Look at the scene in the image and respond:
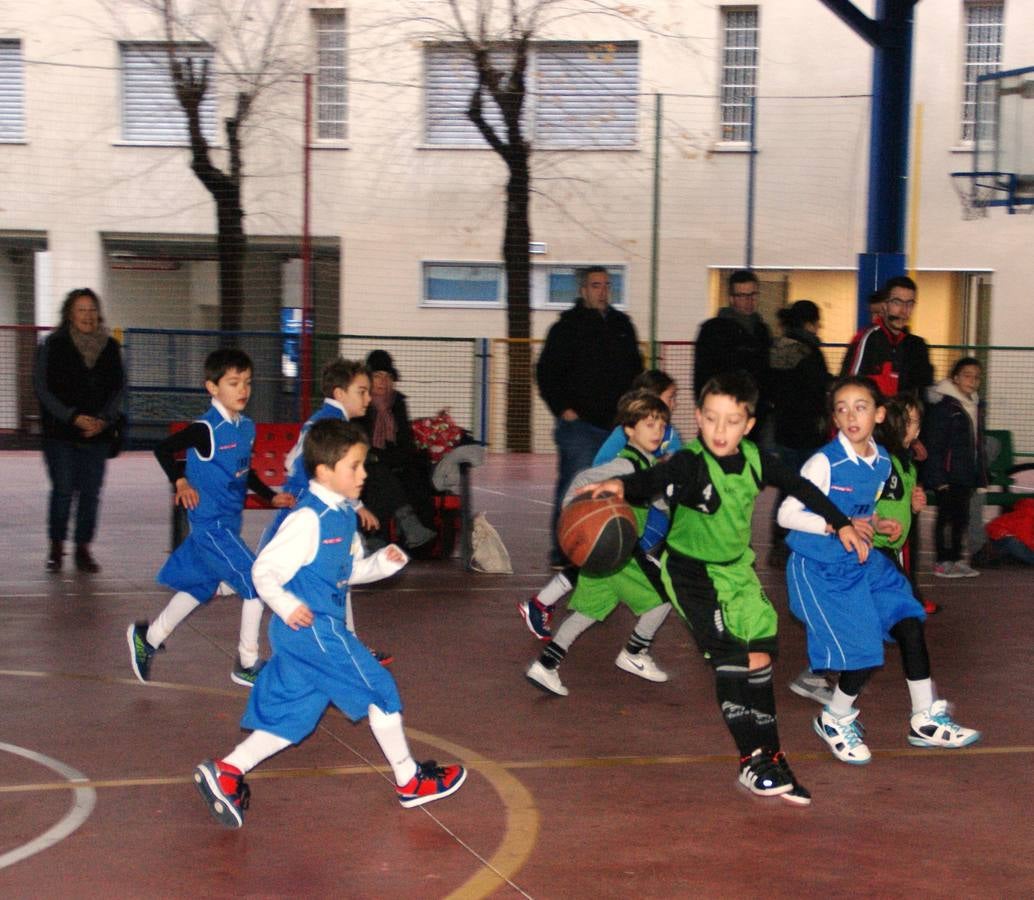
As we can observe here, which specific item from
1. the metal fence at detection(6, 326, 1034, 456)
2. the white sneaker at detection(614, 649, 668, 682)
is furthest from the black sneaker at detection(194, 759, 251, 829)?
the metal fence at detection(6, 326, 1034, 456)

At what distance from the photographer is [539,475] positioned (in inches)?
693

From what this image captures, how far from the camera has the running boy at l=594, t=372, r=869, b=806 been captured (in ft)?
17.6

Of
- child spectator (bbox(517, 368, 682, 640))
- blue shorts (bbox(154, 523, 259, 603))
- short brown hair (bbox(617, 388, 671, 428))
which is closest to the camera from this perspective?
short brown hair (bbox(617, 388, 671, 428))

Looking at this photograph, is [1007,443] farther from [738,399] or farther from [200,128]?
[200,128]

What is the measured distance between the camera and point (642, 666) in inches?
283

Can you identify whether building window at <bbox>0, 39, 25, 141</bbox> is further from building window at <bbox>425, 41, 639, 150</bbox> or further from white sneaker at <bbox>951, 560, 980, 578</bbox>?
white sneaker at <bbox>951, 560, 980, 578</bbox>

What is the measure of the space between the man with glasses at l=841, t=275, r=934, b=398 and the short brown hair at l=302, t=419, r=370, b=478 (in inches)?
180

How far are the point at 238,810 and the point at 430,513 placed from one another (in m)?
5.71

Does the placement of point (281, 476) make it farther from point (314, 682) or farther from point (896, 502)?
point (314, 682)

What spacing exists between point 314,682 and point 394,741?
335mm

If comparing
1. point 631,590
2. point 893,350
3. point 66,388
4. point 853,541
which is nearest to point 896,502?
point 631,590

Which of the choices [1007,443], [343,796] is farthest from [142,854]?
[1007,443]

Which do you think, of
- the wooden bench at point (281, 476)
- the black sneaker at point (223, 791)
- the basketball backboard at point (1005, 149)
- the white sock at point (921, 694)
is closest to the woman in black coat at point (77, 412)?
the wooden bench at point (281, 476)

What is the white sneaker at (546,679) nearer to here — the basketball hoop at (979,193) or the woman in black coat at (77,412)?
the woman in black coat at (77,412)
